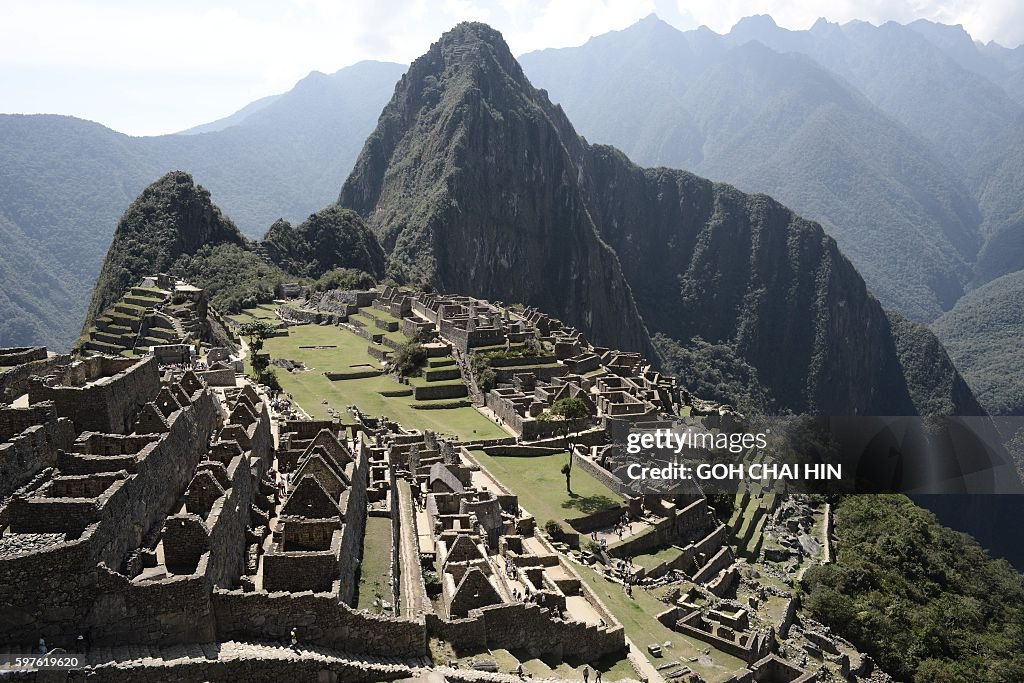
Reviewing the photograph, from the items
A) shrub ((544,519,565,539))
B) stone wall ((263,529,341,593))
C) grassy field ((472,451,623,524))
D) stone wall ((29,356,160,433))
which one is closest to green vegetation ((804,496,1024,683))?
grassy field ((472,451,623,524))

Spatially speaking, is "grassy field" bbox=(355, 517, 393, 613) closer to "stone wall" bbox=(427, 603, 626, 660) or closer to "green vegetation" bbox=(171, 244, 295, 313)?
"stone wall" bbox=(427, 603, 626, 660)

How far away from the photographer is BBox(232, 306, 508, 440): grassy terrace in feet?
155

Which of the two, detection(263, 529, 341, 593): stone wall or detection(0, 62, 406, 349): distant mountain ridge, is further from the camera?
detection(0, 62, 406, 349): distant mountain ridge

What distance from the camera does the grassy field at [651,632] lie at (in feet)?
84.2

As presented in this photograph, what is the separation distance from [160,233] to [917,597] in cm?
10053

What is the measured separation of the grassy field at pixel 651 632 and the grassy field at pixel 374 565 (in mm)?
8389

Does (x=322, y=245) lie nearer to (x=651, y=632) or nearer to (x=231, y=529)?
(x=651, y=632)

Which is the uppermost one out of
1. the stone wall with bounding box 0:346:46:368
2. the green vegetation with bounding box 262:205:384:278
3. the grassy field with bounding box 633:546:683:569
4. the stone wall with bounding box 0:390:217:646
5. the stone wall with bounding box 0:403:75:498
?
the green vegetation with bounding box 262:205:384:278

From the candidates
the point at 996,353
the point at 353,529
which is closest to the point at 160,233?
the point at 353,529

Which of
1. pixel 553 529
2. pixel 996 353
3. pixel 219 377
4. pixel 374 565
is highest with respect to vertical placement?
pixel 219 377

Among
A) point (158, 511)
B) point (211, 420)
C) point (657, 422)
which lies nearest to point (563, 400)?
point (657, 422)

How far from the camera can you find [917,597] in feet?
134

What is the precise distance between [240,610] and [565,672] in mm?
8999

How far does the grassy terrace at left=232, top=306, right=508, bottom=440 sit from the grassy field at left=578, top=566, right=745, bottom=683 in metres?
17.9
